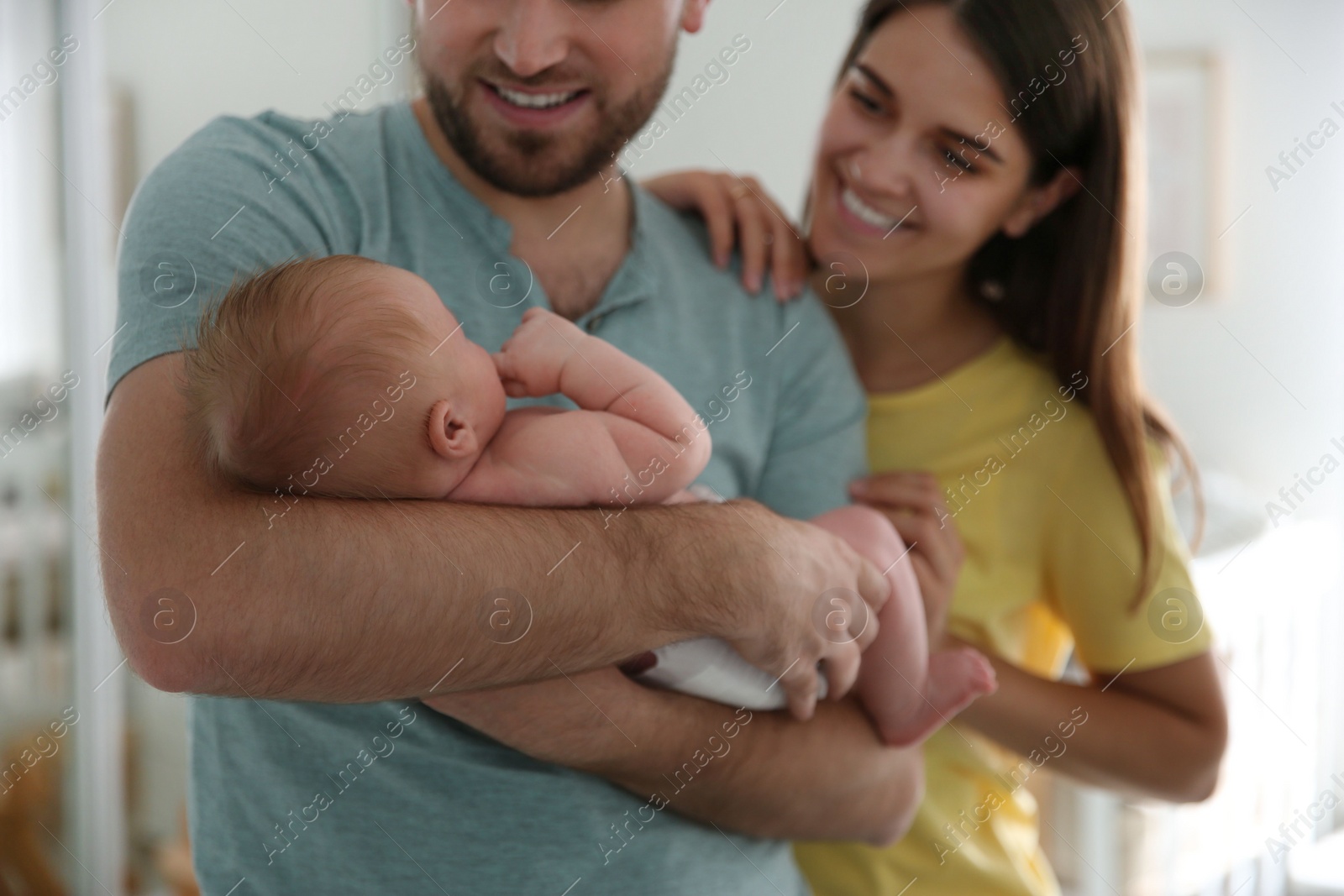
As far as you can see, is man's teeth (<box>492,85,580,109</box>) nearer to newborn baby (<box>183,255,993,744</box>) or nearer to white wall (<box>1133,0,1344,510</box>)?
newborn baby (<box>183,255,993,744</box>)

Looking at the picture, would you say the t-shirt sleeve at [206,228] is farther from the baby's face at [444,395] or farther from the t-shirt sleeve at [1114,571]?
the t-shirt sleeve at [1114,571]

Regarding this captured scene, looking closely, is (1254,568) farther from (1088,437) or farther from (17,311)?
(17,311)

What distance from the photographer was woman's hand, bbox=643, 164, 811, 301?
111 cm

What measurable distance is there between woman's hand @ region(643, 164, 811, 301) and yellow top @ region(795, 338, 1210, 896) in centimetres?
24

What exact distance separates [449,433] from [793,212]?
2.03 m

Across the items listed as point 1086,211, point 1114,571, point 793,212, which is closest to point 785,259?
point 1086,211

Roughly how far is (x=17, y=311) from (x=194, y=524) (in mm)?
1899

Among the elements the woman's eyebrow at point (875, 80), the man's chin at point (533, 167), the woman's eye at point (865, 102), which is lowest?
the man's chin at point (533, 167)

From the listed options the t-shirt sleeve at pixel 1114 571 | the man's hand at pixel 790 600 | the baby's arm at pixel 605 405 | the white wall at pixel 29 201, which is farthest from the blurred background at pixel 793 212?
the baby's arm at pixel 605 405

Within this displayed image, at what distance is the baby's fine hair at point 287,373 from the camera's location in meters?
0.73

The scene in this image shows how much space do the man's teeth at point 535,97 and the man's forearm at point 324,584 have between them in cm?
42

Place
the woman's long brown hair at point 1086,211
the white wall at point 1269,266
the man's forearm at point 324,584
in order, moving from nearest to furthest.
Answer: the man's forearm at point 324,584 → the woman's long brown hair at point 1086,211 → the white wall at point 1269,266

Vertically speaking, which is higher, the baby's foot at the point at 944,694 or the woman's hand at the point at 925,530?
the woman's hand at the point at 925,530

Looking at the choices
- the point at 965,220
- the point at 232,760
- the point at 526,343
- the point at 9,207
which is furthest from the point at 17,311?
the point at 965,220
